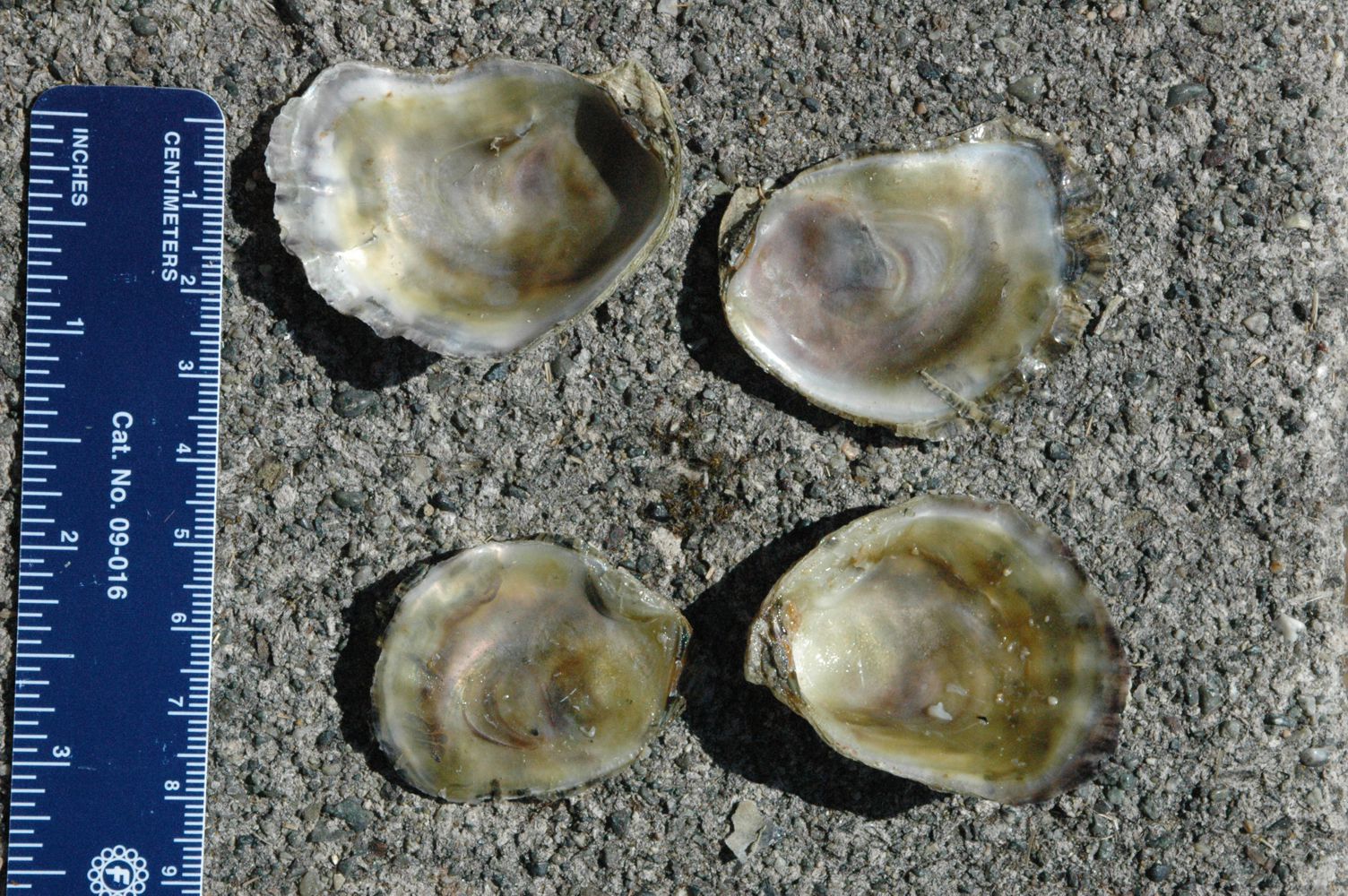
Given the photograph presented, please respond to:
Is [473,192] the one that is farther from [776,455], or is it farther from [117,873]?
[117,873]

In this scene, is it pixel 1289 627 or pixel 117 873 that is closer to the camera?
pixel 117 873

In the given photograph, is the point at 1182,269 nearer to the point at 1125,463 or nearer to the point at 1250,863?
the point at 1125,463

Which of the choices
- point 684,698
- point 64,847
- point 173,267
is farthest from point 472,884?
point 173,267

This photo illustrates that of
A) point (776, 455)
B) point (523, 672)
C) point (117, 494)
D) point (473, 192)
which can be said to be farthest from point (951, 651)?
point (117, 494)

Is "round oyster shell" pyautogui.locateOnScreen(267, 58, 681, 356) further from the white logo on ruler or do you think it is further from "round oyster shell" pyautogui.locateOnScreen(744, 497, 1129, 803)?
the white logo on ruler

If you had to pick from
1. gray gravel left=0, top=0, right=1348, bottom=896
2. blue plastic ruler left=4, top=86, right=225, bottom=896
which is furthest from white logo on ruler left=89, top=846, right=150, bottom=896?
gray gravel left=0, top=0, right=1348, bottom=896

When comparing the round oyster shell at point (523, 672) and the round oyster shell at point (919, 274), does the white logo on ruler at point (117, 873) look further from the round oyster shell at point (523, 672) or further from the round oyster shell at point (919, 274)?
the round oyster shell at point (919, 274)

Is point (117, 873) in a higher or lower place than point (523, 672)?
lower
